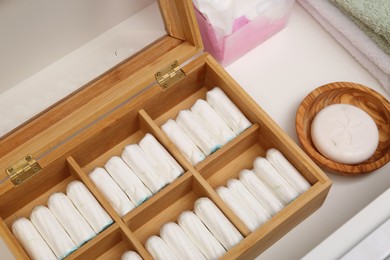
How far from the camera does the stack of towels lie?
3.28 feet

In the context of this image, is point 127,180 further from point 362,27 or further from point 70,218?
point 362,27

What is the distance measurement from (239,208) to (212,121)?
0.15m

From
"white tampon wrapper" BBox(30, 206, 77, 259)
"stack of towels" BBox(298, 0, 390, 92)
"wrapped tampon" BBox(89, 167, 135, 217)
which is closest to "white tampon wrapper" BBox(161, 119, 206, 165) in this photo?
"wrapped tampon" BBox(89, 167, 135, 217)

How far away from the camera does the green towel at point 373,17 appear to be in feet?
3.26

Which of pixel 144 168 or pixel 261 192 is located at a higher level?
pixel 144 168

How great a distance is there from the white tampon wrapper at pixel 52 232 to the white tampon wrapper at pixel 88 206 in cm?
4

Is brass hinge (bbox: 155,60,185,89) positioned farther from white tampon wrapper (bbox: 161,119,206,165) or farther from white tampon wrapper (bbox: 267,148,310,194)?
white tampon wrapper (bbox: 267,148,310,194)

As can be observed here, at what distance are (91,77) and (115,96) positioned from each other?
0.05 metres

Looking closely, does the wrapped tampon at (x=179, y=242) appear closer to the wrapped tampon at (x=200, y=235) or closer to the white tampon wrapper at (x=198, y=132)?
the wrapped tampon at (x=200, y=235)

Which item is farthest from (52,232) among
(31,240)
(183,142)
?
(183,142)

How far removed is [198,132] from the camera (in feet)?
3.16

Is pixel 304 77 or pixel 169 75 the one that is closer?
pixel 169 75

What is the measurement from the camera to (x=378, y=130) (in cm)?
101

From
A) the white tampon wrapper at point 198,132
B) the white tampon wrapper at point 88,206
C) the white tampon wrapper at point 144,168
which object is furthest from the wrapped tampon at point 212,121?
the white tampon wrapper at point 88,206
